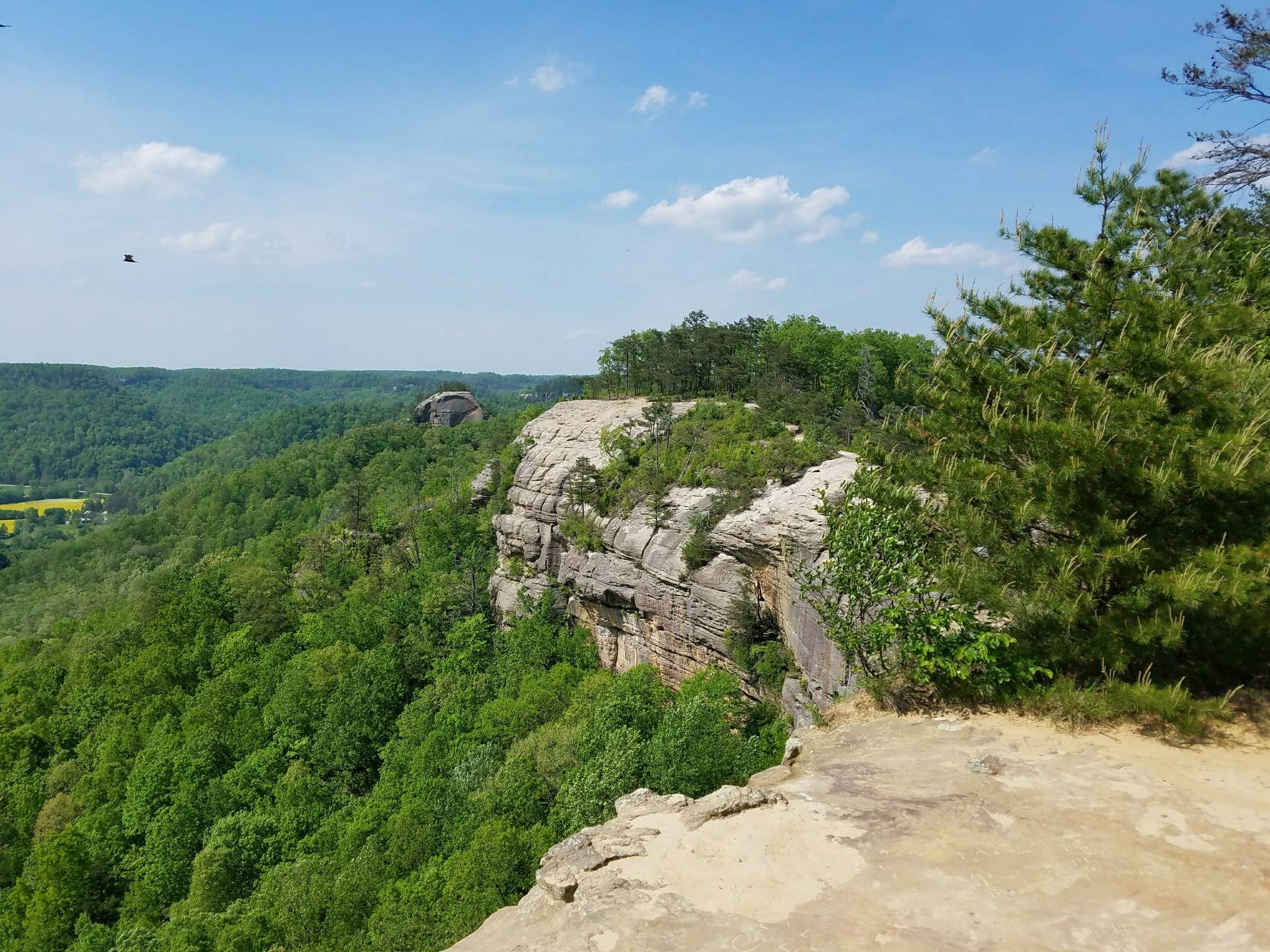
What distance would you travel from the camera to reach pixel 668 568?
3012 centimetres

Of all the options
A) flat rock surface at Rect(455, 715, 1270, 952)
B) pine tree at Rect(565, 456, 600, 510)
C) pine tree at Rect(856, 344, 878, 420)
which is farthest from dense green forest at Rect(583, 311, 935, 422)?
flat rock surface at Rect(455, 715, 1270, 952)

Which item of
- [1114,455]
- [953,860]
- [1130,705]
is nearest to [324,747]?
[953,860]

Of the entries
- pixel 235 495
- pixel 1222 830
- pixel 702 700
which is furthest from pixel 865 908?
pixel 235 495

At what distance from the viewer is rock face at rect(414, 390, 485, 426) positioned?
101688 millimetres

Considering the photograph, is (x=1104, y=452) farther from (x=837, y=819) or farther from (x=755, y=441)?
(x=755, y=441)

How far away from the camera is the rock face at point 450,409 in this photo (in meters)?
102

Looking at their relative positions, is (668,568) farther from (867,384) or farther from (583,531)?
(867,384)

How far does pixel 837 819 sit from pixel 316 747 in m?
30.6

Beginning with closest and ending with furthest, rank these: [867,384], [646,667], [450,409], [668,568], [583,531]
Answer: [668,568]
[646,667]
[583,531]
[867,384]
[450,409]

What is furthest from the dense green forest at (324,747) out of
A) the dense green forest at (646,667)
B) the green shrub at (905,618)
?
the green shrub at (905,618)

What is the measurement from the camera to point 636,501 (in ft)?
115

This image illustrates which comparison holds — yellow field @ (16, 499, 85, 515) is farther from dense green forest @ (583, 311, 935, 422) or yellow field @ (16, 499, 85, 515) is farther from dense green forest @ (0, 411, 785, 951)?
dense green forest @ (583, 311, 935, 422)

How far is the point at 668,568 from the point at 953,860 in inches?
908

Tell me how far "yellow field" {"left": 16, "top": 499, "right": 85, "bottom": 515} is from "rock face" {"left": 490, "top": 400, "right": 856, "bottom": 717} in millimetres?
164497
